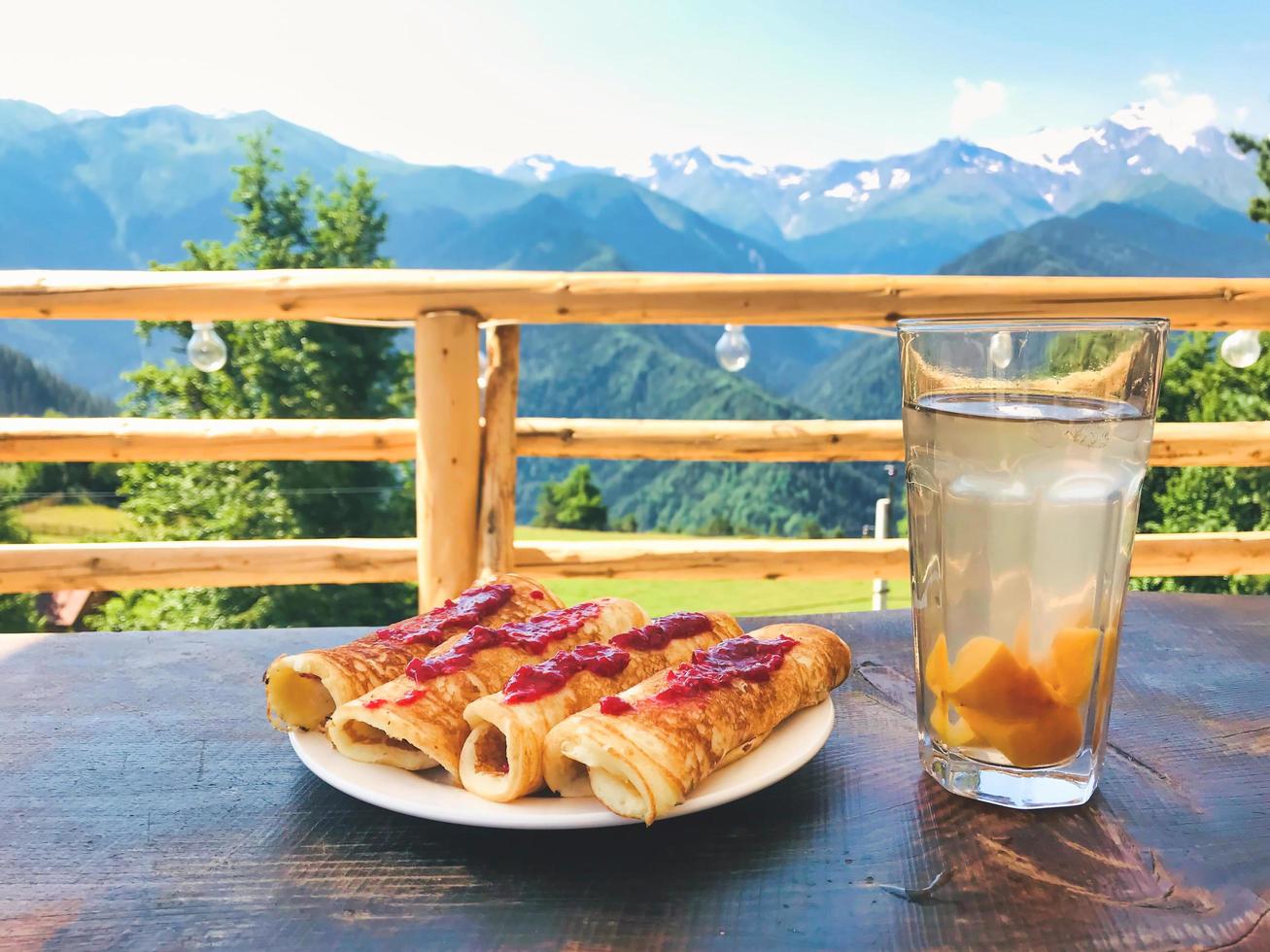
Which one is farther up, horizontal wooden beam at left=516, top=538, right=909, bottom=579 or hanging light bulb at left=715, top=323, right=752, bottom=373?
hanging light bulb at left=715, top=323, right=752, bottom=373

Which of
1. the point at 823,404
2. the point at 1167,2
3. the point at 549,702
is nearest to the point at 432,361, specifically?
the point at 549,702

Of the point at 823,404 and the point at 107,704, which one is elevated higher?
the point at 107,704

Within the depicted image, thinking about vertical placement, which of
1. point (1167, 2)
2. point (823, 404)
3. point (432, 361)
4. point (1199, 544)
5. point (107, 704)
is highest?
point (1167, 2)

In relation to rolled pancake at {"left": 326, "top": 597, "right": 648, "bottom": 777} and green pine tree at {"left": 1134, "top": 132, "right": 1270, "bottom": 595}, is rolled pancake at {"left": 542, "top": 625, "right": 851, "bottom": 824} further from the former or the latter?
green pine tree at {"left": 1134, "top": 132, "right": 1270, "bottom": 595}

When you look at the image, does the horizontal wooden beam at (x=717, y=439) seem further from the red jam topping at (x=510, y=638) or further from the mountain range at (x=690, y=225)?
the mountain range at (x=690, y=225)

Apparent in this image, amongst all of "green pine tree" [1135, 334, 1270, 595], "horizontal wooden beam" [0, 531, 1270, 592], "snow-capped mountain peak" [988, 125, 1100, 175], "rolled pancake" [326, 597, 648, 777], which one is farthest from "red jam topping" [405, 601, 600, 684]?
"snow-capped mountain peak" [988, 125, 1100, 175]

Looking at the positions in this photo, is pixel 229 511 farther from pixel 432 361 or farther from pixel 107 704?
pixel 107 704

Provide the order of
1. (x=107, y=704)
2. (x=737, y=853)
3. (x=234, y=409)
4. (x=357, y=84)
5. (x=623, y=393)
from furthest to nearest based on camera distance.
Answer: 1. (x=357, y=84)
2. (x=623, y=393)
3. (x=234, y=409)
4. (x=107, y=704)
5. (x=737, y=853)
